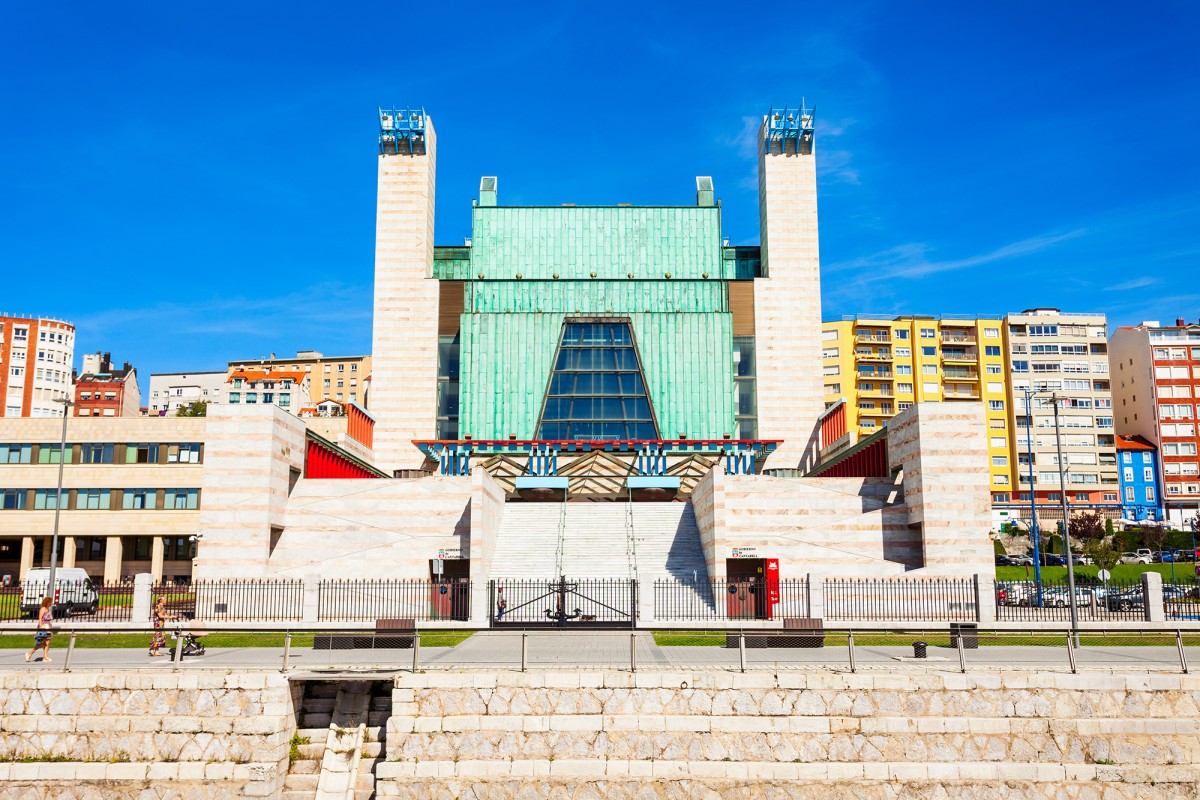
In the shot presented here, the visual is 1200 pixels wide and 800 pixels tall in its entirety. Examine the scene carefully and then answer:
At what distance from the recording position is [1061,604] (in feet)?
146

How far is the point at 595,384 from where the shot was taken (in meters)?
73.2

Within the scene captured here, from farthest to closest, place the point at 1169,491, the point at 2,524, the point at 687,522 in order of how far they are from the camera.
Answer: the point at 1169,491
the point at 2,524
the point at 687,522

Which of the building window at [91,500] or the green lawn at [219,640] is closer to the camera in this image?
the green lawn at [219,640]

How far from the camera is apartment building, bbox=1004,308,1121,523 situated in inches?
3910

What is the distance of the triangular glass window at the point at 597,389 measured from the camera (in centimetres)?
7194

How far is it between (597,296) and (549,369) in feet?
23.8

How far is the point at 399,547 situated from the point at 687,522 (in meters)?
14.8

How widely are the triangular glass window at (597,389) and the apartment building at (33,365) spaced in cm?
7783

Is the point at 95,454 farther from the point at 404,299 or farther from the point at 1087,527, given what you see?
the point at 1087,527

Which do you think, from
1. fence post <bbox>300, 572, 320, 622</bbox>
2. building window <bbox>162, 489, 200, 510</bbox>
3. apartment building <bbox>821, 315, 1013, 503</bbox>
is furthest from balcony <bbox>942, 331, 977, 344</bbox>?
fence post <bbox>300, 572, 320, 622</bbox>

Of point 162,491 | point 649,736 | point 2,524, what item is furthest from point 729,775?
point 2,524

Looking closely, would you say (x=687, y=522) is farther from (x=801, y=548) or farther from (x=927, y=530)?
(x=927, y=530)

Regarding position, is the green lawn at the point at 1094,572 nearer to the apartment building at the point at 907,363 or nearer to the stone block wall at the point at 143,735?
the apartment building at the point at 907,363

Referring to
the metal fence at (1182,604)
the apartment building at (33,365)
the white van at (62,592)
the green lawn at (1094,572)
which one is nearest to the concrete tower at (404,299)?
the white van at (62,592)
